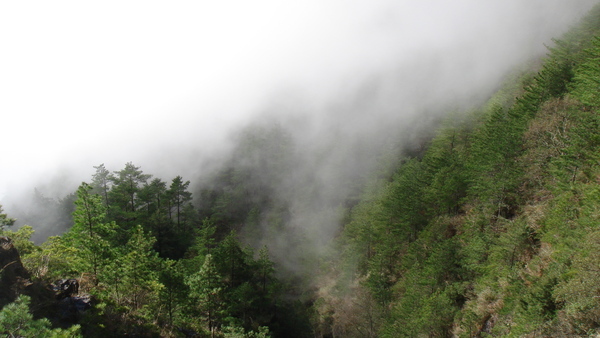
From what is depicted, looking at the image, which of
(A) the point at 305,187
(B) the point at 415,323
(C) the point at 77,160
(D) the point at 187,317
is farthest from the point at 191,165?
(B) the point at 415,323

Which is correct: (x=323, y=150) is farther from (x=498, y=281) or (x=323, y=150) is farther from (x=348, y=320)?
(x=498, y=281)

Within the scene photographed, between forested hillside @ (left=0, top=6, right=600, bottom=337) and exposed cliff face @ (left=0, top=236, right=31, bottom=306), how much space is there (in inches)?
2.6

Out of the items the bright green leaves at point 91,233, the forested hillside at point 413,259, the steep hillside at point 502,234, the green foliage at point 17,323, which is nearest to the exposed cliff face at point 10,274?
the forested hillside at point 413,259

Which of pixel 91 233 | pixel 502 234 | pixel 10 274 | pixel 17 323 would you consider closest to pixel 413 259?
pixel 502 234

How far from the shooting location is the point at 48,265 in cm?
1927

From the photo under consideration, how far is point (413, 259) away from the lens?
39531 millimetres

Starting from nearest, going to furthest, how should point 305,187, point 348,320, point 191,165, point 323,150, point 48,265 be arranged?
1. point 48,265
2. point 348,320
3. point 305,187
4. point 323,150
5. point 191,165

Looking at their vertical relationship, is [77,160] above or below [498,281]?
above

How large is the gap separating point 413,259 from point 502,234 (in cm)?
1651

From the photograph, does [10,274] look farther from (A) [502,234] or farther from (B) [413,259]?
(B) [413,259]

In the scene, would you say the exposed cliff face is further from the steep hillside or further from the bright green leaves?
the steep hillside

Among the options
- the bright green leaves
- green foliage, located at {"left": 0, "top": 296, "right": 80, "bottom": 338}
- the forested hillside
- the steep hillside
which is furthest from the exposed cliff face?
the steep hillside

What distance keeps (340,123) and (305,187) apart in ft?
121

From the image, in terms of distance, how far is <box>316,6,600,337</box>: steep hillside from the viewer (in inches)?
587
